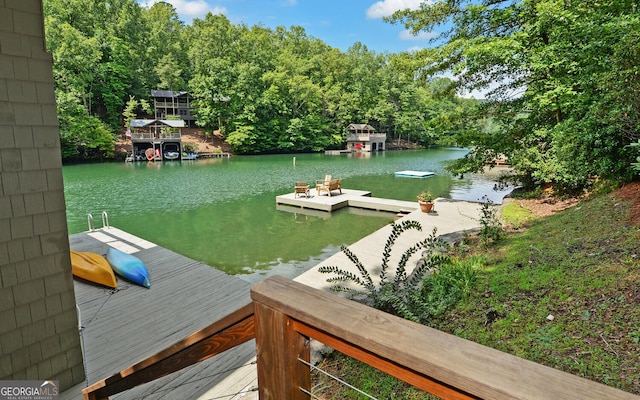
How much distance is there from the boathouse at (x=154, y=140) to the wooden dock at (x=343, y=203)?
78.2ft

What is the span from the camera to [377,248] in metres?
7.60

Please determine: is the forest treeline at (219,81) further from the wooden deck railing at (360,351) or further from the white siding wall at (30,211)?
the wooden deck railing at (360,351)

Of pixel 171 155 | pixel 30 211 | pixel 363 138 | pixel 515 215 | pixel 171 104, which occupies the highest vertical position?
pixel 171 104

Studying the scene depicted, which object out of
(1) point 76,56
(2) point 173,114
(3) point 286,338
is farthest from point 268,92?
(3) point 286,338

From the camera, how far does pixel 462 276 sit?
434 cm

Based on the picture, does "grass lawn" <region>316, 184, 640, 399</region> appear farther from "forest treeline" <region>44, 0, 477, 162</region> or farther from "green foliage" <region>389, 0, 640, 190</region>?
"forest treeline" <region>44, 0, 477, 162</region>

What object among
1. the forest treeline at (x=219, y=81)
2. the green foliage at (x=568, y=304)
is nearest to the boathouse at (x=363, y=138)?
the forest treeline at (x=219, y=81)

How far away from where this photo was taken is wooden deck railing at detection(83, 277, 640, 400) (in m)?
0.57

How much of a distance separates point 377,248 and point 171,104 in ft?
133

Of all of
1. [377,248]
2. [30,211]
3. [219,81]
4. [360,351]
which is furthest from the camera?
[219,81]

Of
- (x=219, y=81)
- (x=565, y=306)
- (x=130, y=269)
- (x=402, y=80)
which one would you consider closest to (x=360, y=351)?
(x=565, y=306)

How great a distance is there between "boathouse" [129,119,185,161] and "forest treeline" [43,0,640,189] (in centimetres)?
221

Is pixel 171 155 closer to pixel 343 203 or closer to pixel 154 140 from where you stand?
pixel 154 140

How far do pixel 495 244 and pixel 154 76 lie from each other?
1806 inches
